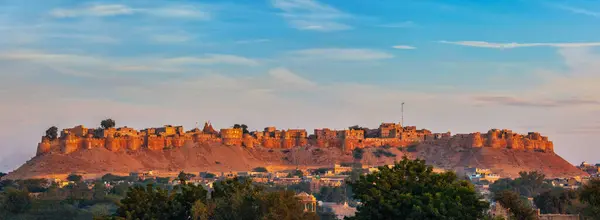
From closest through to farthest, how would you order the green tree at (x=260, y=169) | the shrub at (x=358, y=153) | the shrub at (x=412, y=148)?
1. the green tree at (x=260, y=169)
2. the shrub at (x=358, y=153)
3. the shrub at (x=412, y=148)

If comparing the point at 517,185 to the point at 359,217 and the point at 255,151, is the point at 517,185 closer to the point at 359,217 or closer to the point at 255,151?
the point at 255,151

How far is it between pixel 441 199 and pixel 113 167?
112 meters

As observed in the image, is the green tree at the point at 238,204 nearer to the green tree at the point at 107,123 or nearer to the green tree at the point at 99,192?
the green tree at the point at 99,192

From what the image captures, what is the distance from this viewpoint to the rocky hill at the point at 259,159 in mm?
145750

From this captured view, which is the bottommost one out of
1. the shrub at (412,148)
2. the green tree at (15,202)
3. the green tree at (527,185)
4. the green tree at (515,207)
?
the green tree at (515,207)

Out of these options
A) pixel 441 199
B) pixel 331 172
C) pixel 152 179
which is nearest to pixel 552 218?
pixel 441 199

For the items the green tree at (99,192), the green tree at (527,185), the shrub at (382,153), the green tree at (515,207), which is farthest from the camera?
the shrub at (382,153)

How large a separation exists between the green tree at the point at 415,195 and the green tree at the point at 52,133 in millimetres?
113453

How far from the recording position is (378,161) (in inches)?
6240

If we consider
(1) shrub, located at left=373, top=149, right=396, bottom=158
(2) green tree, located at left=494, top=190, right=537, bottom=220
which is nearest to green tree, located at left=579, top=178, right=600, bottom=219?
A: (2) green tree, located at left=494, top=190, right=537, bottom=220

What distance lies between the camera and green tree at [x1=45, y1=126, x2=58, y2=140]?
5974 inches

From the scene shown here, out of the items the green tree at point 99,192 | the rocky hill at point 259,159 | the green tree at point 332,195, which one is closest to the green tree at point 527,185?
the green tree at point 332,195

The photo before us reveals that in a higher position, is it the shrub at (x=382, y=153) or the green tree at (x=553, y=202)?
the shrub at (x=382, y=153)

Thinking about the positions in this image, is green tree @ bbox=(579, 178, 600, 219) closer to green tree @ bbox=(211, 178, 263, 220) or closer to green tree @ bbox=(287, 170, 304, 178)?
green tree @ bbox=(211, 178, 263, 220)
